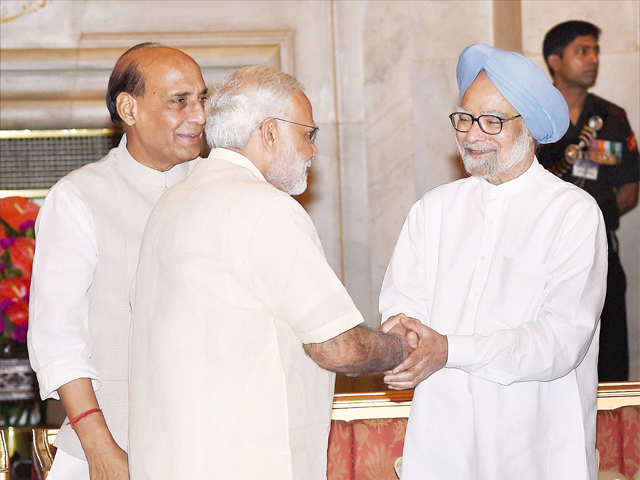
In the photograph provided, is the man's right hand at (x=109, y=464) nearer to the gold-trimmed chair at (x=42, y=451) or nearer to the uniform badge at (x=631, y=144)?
the gold-trimmed chair at (x=42, y=451)

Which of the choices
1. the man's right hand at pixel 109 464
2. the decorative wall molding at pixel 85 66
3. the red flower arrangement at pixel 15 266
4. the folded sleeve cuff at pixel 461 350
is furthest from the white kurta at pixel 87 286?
the decorative wall molding at pixel 85 66

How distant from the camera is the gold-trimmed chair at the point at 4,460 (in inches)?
131

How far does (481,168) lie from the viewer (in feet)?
10.5

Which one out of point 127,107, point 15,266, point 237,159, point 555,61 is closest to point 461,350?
point 237,159

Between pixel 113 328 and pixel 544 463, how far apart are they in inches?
52.7

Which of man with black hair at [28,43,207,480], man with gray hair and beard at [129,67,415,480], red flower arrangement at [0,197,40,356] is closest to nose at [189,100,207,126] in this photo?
man with black hair at [28,43,207,480]

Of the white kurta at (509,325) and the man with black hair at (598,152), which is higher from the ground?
the man with black hair at (598,152)

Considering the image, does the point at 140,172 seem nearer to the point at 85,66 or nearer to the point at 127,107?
the point at 127,107

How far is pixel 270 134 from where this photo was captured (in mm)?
2699

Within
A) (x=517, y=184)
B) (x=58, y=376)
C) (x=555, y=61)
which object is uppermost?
(x=555, y=61)

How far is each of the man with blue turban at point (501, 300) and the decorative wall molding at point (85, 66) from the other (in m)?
3.61

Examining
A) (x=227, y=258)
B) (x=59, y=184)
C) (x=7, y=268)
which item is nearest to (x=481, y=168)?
(x=227, y=258)

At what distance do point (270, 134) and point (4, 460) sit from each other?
158cm

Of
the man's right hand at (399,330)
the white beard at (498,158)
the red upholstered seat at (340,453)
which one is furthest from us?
the red upholstered seat at (340,453)
